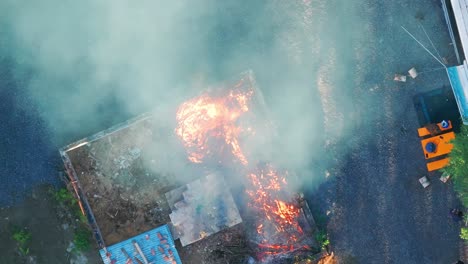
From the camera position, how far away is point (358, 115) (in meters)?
9.80

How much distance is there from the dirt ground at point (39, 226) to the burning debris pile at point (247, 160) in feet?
10.8

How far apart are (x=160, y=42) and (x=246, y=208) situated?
4.32m

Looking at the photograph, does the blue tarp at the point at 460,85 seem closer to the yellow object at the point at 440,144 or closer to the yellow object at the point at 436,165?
the yellow object at the point at 440,144

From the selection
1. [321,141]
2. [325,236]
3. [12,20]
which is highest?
[12,20]

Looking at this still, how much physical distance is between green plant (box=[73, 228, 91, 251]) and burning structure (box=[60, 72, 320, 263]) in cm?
32

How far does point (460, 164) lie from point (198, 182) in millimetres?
5881

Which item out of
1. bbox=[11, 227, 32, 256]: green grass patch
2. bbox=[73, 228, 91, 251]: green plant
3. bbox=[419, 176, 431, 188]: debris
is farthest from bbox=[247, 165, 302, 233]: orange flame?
bbox=[11, 227, 32, 256]: green grass patch

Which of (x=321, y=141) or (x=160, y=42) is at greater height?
(x=160, y=42)

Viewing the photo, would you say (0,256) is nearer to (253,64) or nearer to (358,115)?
(253,64)

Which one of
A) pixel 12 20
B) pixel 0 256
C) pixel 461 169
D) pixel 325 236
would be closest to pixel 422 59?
pixel 461 169

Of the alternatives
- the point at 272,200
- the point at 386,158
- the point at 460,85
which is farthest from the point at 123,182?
the point at 460,85

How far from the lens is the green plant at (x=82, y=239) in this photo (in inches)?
373

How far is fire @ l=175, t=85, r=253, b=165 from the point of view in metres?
9.48

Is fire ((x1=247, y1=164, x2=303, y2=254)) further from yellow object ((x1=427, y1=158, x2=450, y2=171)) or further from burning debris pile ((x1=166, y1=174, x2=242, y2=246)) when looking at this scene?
yellow object ((x1=427, y1=158, x2=450, y2=171))
